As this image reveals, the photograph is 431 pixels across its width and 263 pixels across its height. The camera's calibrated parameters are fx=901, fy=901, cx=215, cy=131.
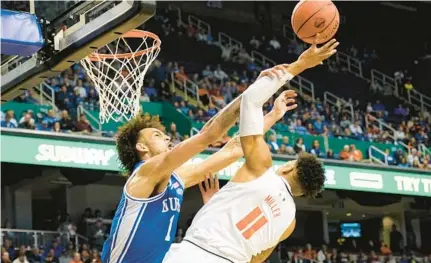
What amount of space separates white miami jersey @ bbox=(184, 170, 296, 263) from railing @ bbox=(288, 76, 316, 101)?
2071cm

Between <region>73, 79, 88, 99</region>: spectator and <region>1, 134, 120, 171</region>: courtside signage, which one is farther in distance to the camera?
<region>73, 79, 88, 99</region>: spectator

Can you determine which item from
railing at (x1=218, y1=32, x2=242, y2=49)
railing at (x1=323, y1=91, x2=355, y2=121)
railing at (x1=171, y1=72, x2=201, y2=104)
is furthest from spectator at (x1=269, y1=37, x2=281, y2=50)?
railing at (x1=171, y1=72, x2=201, y2=104)

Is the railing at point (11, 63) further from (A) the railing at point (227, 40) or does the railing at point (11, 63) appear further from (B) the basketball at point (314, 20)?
(A) the railing at point (227, 40)

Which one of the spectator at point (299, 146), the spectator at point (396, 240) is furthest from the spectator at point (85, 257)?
the spectator at point (396, 240)

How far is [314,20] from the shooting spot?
602 cm

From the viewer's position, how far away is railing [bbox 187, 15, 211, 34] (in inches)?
1104

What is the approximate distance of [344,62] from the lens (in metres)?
29.7

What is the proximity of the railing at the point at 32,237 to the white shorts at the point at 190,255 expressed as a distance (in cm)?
1125

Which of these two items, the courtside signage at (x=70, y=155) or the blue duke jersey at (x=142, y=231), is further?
the courtside signage at (x=70, y=155)

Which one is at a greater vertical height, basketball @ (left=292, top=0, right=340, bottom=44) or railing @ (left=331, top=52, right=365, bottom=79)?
railing @ (left=331, top=52, right=365, bottom=79)

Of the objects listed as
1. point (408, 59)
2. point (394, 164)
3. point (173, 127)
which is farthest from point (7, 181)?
point (408, 59)

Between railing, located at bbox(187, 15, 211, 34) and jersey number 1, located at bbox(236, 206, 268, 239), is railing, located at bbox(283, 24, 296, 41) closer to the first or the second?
railing, located at bbox(187, 15, 211, 34)

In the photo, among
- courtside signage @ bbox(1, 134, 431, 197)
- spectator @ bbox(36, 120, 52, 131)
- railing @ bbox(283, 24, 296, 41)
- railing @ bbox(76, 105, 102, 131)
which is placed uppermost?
railing @ bbox(283, 24, 296, 41)

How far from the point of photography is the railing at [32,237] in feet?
53.0
